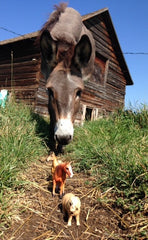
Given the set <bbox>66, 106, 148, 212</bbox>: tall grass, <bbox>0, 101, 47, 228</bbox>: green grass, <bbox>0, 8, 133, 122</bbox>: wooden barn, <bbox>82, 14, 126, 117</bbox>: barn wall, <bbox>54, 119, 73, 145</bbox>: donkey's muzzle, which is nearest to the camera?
<bbox>0, 101, 47, 228</bbox>: green grass

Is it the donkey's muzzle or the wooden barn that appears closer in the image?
the donkey's muzzle

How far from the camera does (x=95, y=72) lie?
11.9 metres

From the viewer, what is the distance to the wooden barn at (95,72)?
28.6 ft

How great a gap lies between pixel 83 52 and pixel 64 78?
914mm

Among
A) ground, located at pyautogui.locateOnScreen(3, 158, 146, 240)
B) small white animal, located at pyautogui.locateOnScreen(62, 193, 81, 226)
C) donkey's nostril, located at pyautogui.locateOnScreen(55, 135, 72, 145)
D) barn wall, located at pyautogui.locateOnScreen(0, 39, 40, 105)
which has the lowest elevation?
ground, located at pyautogui.locateOnScreen(3, 158, 146, 240)

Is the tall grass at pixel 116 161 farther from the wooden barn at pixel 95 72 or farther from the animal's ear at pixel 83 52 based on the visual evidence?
the wooden barn at pixel 95 72

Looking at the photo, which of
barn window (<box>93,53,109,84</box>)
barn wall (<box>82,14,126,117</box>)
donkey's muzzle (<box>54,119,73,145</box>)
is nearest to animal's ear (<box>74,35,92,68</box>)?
donkey's muzzle (<box>54,119,73,145</box>)

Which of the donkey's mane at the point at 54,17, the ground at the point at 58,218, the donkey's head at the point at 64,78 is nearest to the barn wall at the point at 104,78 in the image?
the donkey's mane at the point at 54,17

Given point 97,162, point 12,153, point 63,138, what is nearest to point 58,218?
point 12,153

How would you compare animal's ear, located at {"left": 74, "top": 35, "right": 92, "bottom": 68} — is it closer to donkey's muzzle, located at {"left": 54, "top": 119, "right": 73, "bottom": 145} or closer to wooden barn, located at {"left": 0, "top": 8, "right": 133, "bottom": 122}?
donkey's muzzle, located at {"left": 54, "top": 119, "right": 73, "bottom": 145}

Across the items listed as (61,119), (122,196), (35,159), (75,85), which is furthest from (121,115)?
(122,196)

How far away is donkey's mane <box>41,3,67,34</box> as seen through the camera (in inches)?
218

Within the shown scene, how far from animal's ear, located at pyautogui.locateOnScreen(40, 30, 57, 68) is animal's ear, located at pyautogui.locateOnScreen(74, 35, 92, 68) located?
1.68ft

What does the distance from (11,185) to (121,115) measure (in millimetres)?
4396
